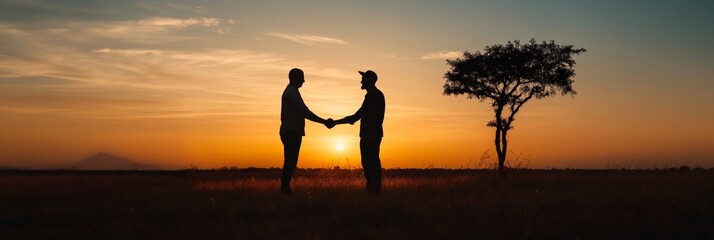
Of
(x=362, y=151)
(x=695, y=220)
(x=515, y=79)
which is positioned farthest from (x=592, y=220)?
(x=515, y=79)

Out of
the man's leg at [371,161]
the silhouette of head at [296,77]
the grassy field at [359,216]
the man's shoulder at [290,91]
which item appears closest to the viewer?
the grassy field at [359,216]

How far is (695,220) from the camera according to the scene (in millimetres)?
10172

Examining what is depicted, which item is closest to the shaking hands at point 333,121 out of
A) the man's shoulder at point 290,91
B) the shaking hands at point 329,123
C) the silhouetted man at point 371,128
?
the shaking hands at point 329,123

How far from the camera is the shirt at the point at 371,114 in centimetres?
1331

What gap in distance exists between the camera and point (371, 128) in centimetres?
1333

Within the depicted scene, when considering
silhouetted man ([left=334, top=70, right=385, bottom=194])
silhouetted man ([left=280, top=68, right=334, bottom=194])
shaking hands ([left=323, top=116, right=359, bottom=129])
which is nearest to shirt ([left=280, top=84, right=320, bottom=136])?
silhouetted man ([left=280, top=68, right=334, bottom=194])

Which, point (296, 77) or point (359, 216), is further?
point (296, 77)

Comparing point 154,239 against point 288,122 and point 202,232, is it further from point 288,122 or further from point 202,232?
point 288,122

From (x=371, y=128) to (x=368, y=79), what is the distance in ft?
3.26

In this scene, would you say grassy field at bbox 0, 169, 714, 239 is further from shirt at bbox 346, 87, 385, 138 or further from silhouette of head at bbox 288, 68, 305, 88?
silhouette of head at bbox 288, 68, 305, 88

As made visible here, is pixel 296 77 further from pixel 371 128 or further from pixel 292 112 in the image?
pixel 371 128

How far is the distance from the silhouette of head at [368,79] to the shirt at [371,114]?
101mm

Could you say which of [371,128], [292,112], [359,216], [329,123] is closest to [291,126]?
[292,112]

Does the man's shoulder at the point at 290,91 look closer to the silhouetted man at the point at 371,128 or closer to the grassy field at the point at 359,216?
the silhouetted man at the point at 371,128
